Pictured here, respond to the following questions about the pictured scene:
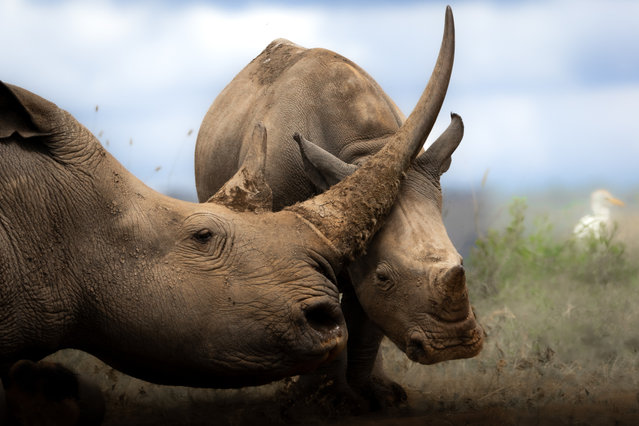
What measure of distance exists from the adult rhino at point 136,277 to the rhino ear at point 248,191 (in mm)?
323

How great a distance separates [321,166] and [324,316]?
5.06 ft

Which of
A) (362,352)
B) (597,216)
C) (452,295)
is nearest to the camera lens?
(452,295)

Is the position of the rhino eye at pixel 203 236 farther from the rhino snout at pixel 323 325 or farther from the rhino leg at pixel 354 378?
the rhino leg at pixel 354 378

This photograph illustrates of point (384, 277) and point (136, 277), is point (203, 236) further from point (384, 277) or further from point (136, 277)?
point (384, 277)

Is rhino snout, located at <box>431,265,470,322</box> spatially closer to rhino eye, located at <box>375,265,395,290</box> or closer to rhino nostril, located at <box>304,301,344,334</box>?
rhino eye, located at <box>375,265,395,290</box>

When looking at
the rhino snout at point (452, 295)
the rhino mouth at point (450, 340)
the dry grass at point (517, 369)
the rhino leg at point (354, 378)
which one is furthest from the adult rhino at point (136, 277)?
the rhino leg at point (354, 378)

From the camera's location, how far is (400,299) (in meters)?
4.73

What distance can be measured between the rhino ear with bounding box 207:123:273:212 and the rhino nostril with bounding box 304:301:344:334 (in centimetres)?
67

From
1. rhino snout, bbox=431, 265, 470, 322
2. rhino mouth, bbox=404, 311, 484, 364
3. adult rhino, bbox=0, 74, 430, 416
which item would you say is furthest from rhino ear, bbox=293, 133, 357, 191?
adult rhino, bbox=0, 74, 430, 416

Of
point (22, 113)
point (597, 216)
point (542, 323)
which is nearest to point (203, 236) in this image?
point (22, 113)

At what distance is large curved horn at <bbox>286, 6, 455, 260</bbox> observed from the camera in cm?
398

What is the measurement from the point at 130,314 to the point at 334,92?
103 inches

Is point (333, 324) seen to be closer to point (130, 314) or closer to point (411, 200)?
point (130, 314)

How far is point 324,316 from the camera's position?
3.73m
